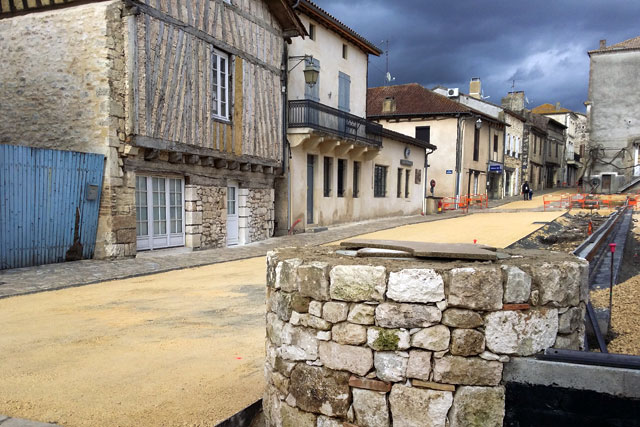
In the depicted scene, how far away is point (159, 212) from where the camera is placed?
10.9 m

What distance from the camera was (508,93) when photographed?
38406mm

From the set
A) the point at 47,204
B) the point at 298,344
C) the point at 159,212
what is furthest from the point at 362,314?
the point at 159,212

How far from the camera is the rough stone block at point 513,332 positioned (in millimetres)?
2744

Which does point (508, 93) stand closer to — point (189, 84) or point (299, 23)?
point (299, 23)

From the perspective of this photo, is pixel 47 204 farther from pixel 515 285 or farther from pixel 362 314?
pixel 515 285

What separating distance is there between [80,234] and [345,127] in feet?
33.6

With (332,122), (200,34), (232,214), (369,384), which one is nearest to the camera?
(369,384)

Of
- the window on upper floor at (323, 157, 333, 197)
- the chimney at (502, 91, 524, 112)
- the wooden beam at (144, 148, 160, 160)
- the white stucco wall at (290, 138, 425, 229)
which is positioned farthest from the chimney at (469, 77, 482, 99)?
the wooden beam at (144, 148, 160, 160)

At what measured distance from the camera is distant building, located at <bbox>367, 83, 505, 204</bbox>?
26.5m

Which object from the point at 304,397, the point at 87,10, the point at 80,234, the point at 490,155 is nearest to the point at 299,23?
the point at 87,10

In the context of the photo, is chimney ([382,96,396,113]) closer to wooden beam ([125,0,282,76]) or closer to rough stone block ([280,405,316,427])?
wooden beam ([125,0,282,76])

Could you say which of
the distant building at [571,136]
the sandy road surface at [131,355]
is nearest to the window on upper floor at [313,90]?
the sandy road surface at [131,355]

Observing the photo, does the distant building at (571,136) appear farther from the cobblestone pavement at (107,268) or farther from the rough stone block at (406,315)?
the rough stone block at (406,315)

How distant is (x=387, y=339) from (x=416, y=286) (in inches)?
14.6
